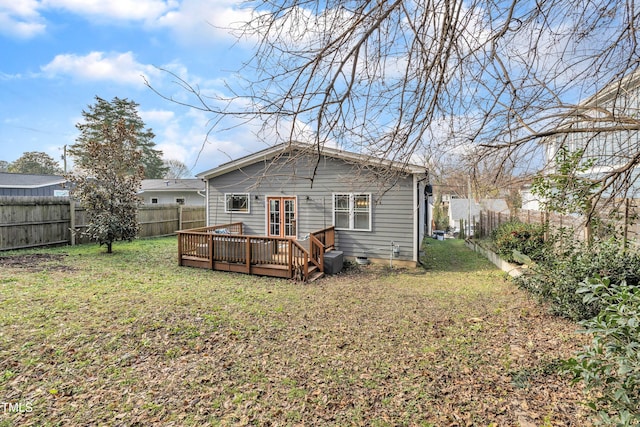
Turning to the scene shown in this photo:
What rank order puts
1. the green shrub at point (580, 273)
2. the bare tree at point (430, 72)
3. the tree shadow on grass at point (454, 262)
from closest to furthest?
the bare tree at point (430, 72)
the green shrub at point (580, 273)
the tree shadow on grass at point (454, 262)

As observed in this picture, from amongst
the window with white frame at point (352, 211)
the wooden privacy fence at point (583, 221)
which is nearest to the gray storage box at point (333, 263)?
the window with white frame at point (352, 211)

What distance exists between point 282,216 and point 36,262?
21.9 ft

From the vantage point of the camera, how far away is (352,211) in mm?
9445

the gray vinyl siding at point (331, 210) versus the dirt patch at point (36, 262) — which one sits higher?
the gray vinyl siding at point (331, 210)

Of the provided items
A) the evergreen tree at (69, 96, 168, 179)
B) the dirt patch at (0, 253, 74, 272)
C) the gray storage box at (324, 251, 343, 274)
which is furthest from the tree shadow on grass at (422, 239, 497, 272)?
the evergreen tree at (69, 96, 168, 179)

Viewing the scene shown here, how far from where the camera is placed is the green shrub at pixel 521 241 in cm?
807

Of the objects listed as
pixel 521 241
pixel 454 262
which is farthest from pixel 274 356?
pixel 454 262

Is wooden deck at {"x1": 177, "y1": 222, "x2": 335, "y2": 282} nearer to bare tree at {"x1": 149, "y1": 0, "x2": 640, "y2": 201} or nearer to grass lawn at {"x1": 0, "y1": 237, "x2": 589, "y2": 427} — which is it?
grass lawn at {"x1": 0, "y1": 237, "x2": 589, "y2": 427}

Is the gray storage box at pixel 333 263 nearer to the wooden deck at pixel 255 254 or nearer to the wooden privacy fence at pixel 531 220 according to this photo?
the wooden deck at pixel 255 254

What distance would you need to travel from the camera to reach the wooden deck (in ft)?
24.8

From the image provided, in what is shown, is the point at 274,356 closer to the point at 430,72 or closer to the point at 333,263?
the point at 430,72

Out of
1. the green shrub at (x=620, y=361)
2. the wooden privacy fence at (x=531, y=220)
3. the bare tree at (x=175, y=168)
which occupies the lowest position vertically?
the green shrub at (x=620, y=361)

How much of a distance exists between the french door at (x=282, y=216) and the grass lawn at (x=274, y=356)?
4.12 meters

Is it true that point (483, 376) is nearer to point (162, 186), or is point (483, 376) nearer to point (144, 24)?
point (144, 24)
